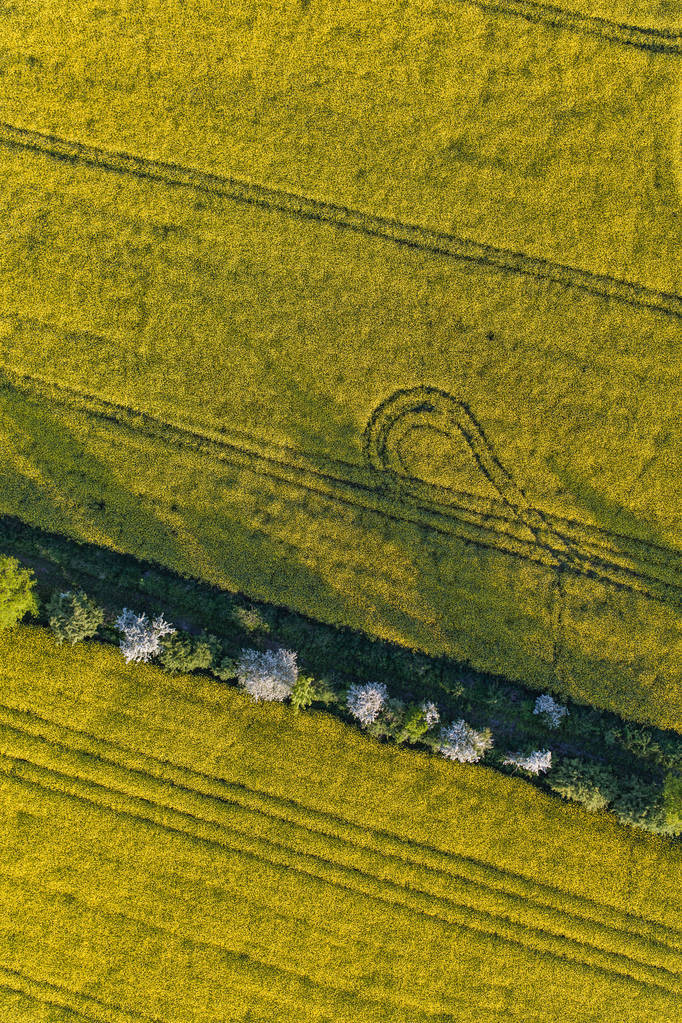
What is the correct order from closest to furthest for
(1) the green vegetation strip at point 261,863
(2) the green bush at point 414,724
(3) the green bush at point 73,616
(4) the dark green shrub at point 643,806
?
(3) the green bush at point 73,616 < (2) the green bush at point 414,724 < (4) the dark green shrub at point 643,806 < (1) the green vegetation strip at point 261,863

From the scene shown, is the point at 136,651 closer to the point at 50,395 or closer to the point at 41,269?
the point at 50,395

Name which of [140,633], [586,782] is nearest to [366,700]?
[140,633]

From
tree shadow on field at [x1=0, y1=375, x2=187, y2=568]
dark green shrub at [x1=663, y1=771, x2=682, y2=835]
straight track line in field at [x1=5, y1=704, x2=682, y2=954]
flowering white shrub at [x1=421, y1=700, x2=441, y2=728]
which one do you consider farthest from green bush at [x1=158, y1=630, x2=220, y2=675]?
dark green shrub at [x1=663, y1=771, x2=682, y2=835]

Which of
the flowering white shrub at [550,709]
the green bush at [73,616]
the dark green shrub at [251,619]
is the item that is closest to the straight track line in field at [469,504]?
the flowering white shrub at [550,709]

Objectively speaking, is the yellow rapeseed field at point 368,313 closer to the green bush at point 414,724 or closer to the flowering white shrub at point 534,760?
the green bush at point 414,724

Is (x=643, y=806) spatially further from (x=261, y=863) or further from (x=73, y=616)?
(x=73, y=616)

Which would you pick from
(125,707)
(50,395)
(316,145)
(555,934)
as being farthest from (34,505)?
(555,934)

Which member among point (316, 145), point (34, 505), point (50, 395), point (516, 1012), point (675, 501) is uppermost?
point (316, 145)
